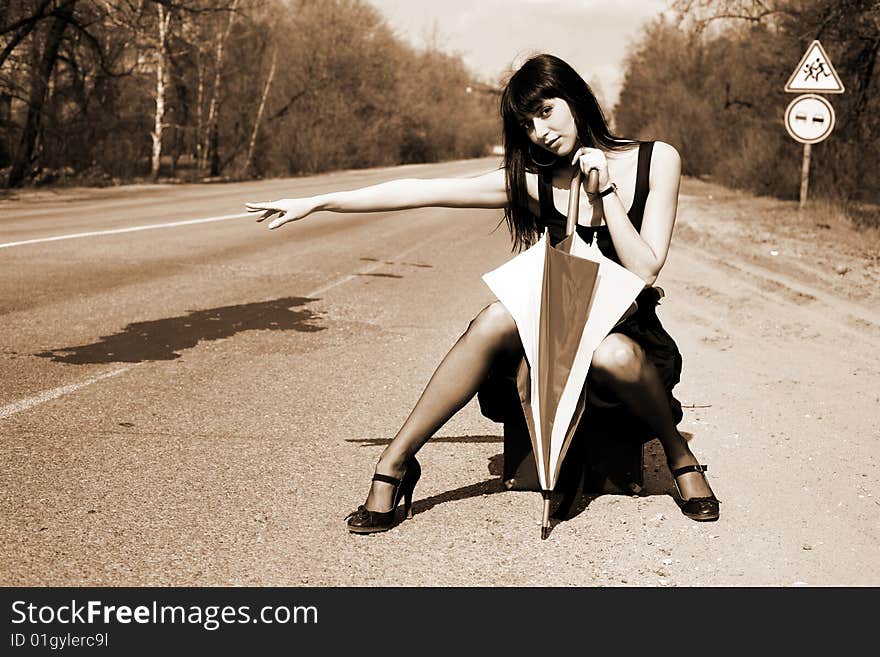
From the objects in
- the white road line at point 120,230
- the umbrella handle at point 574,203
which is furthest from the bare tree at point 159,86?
the umbrella handle at point 574,203

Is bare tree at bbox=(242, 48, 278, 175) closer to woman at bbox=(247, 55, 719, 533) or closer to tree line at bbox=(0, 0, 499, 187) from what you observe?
A: tree line at bbox=(0, 0, 499, 187)

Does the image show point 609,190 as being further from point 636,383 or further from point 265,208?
point 265,208

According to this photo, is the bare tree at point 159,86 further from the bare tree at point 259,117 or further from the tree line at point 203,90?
the bare tree at point 259,117

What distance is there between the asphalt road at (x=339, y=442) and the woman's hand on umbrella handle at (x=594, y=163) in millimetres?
1192

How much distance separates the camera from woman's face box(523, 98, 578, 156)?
3471 millimetres

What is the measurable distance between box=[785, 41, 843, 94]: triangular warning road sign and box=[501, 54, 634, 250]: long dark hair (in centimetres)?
1179

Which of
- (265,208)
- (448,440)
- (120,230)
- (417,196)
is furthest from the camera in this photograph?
(120,230)

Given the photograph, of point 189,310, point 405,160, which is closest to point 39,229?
point 189,310

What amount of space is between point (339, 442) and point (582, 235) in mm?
1528

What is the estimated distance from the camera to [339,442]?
174 inches

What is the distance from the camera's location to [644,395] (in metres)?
3.37

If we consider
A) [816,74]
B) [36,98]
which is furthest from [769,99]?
[36,98]

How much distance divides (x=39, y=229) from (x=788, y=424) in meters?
11.1
